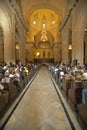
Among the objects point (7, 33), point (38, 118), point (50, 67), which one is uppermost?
point (7, 33)

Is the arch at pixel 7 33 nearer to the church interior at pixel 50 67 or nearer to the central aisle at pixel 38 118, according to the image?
the church interior at pixel 50 67

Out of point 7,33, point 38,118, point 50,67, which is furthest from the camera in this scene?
point 50,67

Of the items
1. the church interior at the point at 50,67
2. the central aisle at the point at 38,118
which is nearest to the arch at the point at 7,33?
the church interior at the point at 50,67

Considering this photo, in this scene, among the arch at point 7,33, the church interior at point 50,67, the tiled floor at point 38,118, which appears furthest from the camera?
the arch at point 7,33

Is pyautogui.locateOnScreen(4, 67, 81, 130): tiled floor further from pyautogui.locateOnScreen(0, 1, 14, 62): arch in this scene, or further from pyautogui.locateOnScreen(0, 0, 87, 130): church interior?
pyautogui.locateOnScreen(0, 1, 14, 62): arch

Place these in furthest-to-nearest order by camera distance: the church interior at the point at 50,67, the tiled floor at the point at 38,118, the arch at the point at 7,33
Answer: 1. the arch at the point at 7,33
2. the church interior at the point at 50,67
3. the tiled floor at the point at 38,118

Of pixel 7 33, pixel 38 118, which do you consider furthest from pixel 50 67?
pixel 38 118

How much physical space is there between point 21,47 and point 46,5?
25.6ft

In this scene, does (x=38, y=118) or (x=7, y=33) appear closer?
(x=38, y=118)

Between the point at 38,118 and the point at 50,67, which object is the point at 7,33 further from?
the point at 38,118

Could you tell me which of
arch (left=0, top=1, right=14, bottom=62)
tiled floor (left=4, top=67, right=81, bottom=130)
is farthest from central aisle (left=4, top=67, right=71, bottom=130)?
arch (left=0, top=1, right=14, bottom=62)

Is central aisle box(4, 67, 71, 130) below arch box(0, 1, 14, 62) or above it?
below

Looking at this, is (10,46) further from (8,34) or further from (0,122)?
(0,122)

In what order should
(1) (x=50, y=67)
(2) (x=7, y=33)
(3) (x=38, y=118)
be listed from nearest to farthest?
(3) (x=38, y=118) < (2) (x=7, y=33) < (1) (x=50, y=67)
